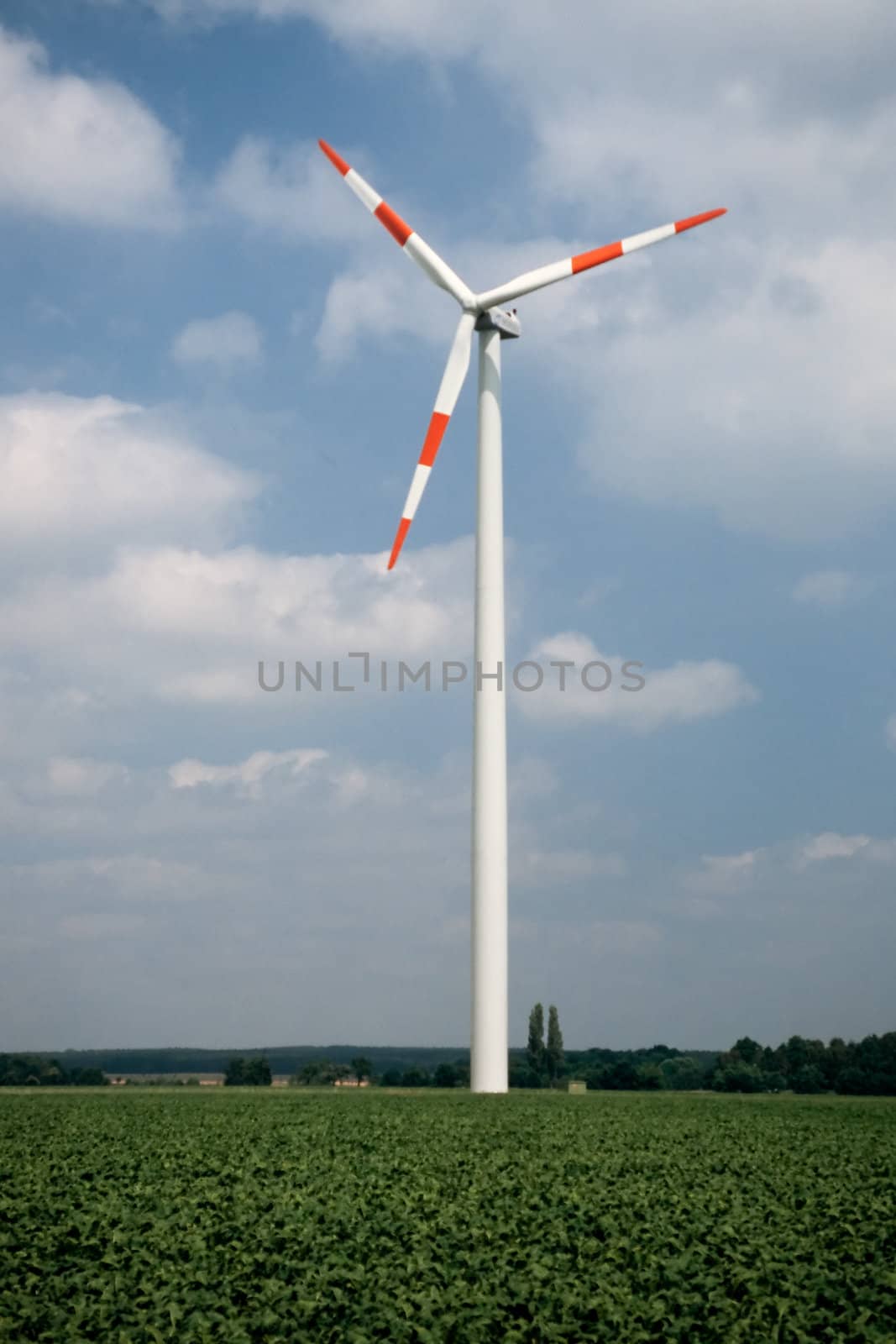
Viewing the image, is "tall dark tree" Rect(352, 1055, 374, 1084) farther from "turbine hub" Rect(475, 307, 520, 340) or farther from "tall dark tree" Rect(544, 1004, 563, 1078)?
"turbine hub" Rect(475, 307, 520, 340)

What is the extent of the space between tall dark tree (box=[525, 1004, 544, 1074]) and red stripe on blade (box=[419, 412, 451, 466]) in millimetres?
86350

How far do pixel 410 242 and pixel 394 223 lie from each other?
100 centimetres

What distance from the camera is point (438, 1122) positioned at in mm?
34594

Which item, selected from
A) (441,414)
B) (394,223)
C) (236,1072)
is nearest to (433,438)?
(441,414)

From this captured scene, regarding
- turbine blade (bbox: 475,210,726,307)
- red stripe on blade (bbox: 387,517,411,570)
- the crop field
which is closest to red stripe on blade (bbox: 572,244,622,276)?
turbine blade (bbox: 475,210,726,307)

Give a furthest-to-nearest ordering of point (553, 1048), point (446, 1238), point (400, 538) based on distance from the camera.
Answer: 1. point (553, 1048)
2. point (400, 538)
3. point (446, 1238)

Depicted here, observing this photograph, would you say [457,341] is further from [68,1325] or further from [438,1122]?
[68,1325]

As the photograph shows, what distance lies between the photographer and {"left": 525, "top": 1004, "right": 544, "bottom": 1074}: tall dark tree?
123775 mm

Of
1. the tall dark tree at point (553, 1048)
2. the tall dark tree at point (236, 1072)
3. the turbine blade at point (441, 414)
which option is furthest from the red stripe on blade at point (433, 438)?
the tall dark tree at point (553, 1048)

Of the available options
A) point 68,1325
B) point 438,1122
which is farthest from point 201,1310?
point 438,1122

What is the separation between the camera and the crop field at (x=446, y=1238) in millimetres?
13922

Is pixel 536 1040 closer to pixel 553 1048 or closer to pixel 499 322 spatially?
pixel 553 1048

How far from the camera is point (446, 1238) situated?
17.2 metres

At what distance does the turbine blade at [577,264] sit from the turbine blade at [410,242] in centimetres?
87
